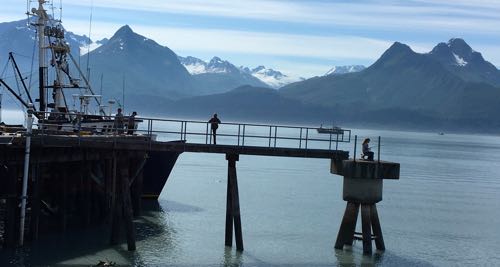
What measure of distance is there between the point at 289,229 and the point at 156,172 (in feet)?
47.8

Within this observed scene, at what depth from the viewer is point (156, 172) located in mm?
56469

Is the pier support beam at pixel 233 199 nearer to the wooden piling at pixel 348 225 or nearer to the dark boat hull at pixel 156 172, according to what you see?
the wooden piling at pixel 348 225

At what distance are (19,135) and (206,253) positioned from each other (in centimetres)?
1149

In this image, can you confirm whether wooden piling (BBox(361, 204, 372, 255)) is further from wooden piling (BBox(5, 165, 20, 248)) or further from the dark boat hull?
the dark boat hull

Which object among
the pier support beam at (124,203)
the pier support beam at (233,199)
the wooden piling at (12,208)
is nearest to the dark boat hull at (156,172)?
the pier support beam at (124,203)

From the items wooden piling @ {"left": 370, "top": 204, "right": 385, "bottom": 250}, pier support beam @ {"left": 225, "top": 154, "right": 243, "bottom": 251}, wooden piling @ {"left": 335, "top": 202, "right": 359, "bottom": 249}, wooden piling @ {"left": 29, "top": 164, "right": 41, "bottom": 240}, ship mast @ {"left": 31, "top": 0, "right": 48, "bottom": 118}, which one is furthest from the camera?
ship mast @ {"left": 31, "top": 0, "right": 48, "bottom": 118}

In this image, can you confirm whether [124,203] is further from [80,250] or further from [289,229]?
[289,229]

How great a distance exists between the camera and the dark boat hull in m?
55.7

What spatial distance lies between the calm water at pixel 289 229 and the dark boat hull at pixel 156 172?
4.85 feet

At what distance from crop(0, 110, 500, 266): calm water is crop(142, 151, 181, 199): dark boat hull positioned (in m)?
1.48

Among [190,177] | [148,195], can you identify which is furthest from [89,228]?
[190,177]

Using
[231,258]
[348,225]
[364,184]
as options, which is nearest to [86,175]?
[231,258]

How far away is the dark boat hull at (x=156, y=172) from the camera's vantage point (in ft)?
183

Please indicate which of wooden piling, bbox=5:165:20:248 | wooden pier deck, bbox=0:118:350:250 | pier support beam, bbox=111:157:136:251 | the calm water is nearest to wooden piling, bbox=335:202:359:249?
the calm water
